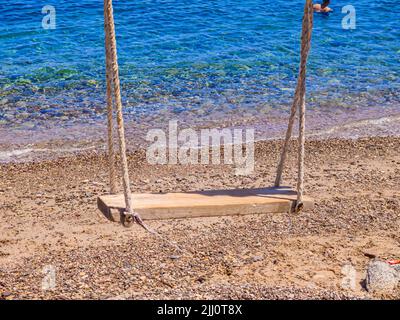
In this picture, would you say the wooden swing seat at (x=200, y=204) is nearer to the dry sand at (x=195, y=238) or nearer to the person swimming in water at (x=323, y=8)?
the dry sand at (x=195, y=238)

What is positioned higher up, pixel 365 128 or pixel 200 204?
pixel 200 204

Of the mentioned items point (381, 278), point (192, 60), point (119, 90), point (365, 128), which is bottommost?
point (365, 128)

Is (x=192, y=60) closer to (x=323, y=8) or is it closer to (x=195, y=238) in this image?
(x=323, y=8)

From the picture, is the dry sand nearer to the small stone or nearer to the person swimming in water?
the small stone

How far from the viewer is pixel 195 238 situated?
766cm

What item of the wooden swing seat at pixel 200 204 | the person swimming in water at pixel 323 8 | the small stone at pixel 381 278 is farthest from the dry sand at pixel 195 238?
the person swimming in water at pixel 323 8

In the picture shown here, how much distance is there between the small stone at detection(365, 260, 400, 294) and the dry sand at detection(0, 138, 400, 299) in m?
0.09

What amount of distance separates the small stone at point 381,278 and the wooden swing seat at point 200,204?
2.78 ft

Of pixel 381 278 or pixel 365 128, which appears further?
pixel 365 128

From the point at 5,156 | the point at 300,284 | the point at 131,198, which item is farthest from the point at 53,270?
the point at 5,156

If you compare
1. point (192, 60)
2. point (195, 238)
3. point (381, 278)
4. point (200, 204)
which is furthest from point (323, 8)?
point (200, 204)

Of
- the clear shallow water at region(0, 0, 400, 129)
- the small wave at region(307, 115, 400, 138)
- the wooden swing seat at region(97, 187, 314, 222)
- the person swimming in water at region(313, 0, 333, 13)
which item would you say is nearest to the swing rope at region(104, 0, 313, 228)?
the wooden swing seat at region(97, 187, 314, 222)

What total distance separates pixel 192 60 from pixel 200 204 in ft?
31.6

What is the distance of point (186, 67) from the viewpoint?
1524cm
